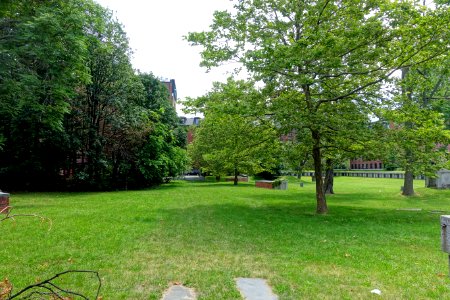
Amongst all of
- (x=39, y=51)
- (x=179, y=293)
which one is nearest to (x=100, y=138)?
(x=39, y=51)

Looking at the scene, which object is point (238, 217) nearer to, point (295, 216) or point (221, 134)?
point (295, 216)

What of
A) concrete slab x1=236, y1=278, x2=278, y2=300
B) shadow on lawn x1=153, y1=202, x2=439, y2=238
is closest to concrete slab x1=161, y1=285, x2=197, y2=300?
concrete slab x1=236, y1=278, x2=278, y2=300

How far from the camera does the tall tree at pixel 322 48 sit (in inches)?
429

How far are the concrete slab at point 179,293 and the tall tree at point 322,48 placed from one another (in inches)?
299

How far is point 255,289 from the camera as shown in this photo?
4.88 meters

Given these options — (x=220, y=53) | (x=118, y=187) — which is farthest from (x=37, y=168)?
(x=220, y=53)

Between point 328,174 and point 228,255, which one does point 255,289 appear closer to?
point 228,255

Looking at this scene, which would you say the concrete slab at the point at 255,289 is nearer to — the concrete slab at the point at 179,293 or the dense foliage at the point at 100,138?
the concrete slab at the point at 179,293

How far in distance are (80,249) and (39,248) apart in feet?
2.62

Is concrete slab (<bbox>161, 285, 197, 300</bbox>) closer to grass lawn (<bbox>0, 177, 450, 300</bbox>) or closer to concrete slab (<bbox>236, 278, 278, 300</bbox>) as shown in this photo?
grass lawn (<bbox>0, 177, 450, 300</bbox>)

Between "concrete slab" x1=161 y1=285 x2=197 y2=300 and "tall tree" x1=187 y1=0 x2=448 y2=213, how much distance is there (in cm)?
758

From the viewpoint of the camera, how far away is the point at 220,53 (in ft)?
42.4

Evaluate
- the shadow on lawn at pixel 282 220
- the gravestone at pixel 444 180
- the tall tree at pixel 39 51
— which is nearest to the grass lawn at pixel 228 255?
the shadow on lawn at pixel 282 220

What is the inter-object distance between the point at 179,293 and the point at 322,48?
836 centimetres
